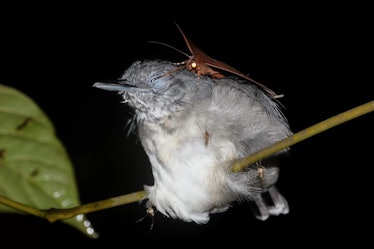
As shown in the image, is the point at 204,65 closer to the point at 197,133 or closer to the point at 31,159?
the point at 197,133

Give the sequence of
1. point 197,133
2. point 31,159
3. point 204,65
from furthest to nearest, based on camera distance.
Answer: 1. point 204,65
2. point 197,133
3. point 31,159

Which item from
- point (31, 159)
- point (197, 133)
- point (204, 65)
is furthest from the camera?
point (204, 65)

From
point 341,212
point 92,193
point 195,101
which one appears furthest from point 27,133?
point 341,212

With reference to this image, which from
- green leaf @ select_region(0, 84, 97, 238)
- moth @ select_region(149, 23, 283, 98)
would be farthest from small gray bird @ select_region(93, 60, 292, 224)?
green leaf @ select_region(0, 84, 97, 238)

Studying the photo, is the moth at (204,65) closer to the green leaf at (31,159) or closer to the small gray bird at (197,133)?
the small gray bird at (197,133)

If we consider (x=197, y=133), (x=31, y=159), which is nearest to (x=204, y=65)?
(x=197, y=133)

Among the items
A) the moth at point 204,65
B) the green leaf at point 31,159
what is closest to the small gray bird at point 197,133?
the moth at point 204,65

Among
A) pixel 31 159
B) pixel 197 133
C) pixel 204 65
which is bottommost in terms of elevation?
pixel 31 159
